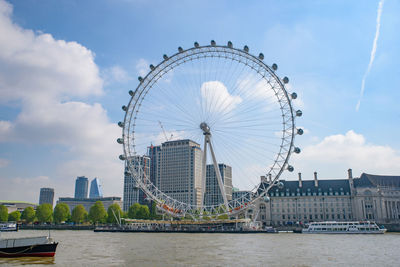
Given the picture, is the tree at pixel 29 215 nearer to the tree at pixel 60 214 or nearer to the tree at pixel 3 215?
the tree at pixel 3 215

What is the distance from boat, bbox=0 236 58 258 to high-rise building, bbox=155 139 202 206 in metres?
148

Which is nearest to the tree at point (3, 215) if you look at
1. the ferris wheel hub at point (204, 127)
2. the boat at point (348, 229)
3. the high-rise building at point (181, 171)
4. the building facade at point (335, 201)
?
the high-rise building at point (181, 171)

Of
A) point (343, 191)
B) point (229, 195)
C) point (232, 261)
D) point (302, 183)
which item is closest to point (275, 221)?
point (302, 183)

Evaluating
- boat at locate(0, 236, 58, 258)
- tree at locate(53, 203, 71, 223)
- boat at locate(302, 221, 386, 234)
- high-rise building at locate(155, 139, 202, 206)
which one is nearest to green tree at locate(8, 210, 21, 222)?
tree at locate(53, 203, 71, 223)

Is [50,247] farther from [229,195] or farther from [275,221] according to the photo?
[229,195]

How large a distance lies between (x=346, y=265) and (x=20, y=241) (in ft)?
102

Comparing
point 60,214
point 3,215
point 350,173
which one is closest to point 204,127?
point 350,173

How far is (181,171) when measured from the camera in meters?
188

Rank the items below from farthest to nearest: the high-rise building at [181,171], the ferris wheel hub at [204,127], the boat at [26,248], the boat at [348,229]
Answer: the high-rise building at [181,171] → the boat at [348,229] → the ferris wheel hub at [204,127] → the boat at [26,248]

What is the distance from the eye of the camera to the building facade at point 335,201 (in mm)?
107500

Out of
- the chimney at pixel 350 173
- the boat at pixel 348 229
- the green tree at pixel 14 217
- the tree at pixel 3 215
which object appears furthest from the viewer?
the green tree at pixel 14 217

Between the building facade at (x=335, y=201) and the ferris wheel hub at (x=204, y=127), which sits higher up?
the ferris wheel hub at (x=204, y=127)

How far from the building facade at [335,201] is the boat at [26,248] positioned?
75.9 metres

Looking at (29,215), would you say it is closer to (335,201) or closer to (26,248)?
(335,201)
